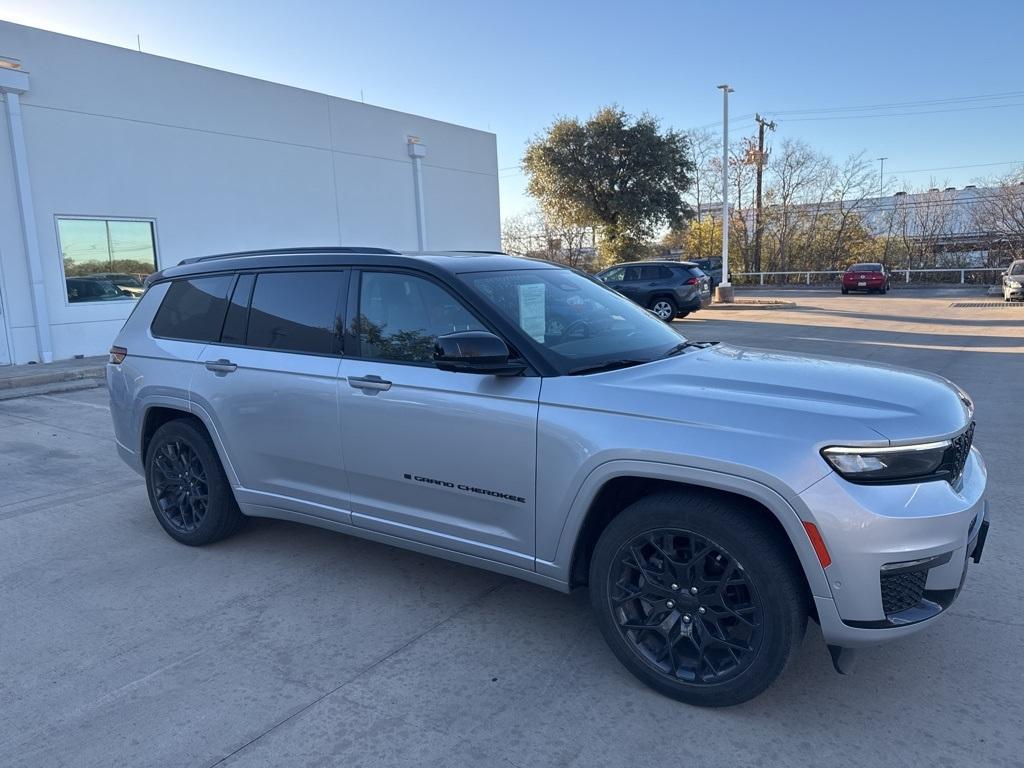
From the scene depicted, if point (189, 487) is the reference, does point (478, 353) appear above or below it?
above

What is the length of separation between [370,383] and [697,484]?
1743mm

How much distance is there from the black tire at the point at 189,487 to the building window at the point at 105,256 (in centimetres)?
1060

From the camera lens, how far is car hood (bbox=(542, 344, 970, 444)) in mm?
2660

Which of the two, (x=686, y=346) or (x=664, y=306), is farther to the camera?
(x=664, y=306)

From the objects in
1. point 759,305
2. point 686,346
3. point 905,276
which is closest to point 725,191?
point 759,305

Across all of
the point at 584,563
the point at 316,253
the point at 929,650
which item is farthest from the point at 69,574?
the point at 929,650

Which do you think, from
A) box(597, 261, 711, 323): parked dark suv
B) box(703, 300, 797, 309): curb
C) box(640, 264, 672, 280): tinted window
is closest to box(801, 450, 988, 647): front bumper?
box(597, 261, 711, 323): parked dark suv

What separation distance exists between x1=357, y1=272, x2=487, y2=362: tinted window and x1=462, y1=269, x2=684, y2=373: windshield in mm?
170

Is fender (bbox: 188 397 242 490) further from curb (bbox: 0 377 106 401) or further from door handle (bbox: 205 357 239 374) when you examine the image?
curb (bbox: 0 377 106 401)

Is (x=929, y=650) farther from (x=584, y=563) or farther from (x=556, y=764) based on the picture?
(x=556, y=764)

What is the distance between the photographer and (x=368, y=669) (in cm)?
323

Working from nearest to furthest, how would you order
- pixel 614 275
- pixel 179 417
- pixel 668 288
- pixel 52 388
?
pixel 179 417
pixel 52 388
pixel 668 288
pixel 614 275

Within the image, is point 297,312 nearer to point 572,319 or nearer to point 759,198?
point 572,319

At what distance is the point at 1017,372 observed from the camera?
10.5 m
